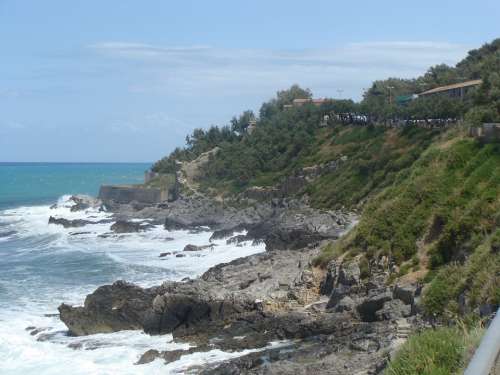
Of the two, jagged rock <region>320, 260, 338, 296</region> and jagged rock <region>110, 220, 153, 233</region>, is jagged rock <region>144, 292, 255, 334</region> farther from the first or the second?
jagged rock <region>110, 220, 153, 233</region>

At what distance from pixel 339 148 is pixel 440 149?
3245 centimetres

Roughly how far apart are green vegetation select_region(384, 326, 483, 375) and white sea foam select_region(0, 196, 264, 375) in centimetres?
1241

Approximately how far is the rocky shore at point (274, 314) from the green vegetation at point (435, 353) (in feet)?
14.0

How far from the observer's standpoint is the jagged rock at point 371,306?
70.3ft

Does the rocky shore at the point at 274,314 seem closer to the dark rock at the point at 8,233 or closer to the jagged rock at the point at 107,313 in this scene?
the jagged rock at the point at 107,313

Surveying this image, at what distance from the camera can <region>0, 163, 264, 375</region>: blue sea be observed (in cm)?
2244

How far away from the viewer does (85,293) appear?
34.0 metres

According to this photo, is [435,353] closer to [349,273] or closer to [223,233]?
[349,273]

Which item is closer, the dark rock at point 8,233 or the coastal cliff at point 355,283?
the coastal cliff at point 355,283

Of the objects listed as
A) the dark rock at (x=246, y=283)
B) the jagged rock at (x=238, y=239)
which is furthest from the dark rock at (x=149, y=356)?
the jagged rock at (x=238, y=239)

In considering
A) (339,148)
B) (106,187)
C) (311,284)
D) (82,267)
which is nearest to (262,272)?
(311,284)

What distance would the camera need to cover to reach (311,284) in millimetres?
26578

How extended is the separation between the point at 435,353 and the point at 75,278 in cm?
3269

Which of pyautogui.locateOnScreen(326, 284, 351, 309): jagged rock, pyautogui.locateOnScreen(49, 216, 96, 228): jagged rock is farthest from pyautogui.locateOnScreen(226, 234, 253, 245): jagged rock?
pyautogui.locateOnScreen(326, 284, 351, 309): jagged rock
